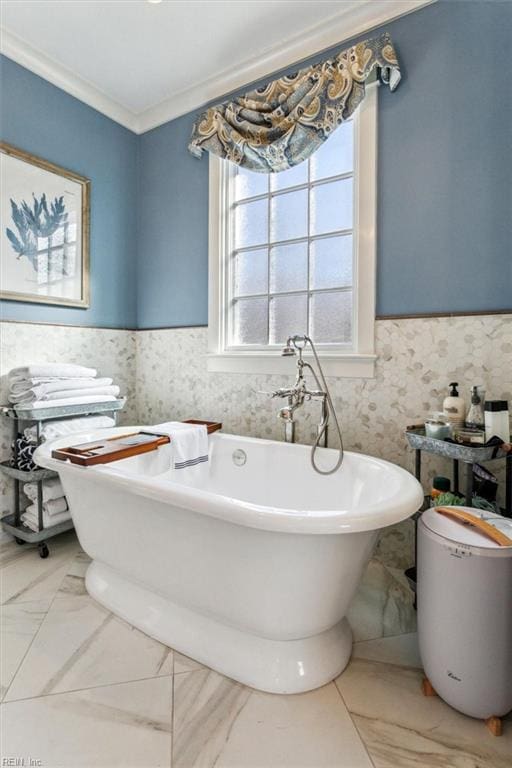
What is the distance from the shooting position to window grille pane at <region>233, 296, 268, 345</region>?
2.37 m

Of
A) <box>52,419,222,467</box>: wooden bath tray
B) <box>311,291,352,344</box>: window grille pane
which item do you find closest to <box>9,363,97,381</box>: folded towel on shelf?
Result: <box>52,419,222,467</box>: wooden bath tray

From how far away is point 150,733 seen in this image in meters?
1.08

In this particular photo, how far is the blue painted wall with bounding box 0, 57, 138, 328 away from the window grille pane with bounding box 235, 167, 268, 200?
0.84 metres

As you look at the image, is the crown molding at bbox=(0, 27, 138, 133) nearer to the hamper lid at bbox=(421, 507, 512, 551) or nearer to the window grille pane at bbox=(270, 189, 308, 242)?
the window grille pane at bbox=(270, 189, 308, 242)

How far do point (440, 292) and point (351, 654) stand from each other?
1.47 m

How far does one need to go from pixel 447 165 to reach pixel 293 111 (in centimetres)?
81

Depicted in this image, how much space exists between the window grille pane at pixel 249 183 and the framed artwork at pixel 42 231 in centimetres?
94

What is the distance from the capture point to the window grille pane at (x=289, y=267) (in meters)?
2.24

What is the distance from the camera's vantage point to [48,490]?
6.66ft

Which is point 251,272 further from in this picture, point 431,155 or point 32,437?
point 32,437

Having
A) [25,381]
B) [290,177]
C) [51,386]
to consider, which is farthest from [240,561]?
[290,177]

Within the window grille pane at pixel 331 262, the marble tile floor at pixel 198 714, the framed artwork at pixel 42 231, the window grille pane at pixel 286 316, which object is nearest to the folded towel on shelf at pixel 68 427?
the framed artwork at pixel 42 231

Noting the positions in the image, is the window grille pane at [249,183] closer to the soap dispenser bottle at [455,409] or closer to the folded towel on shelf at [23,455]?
the soap dispenser bottle at [455,409]

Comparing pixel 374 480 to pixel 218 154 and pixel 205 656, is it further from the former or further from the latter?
pixel 218 154
